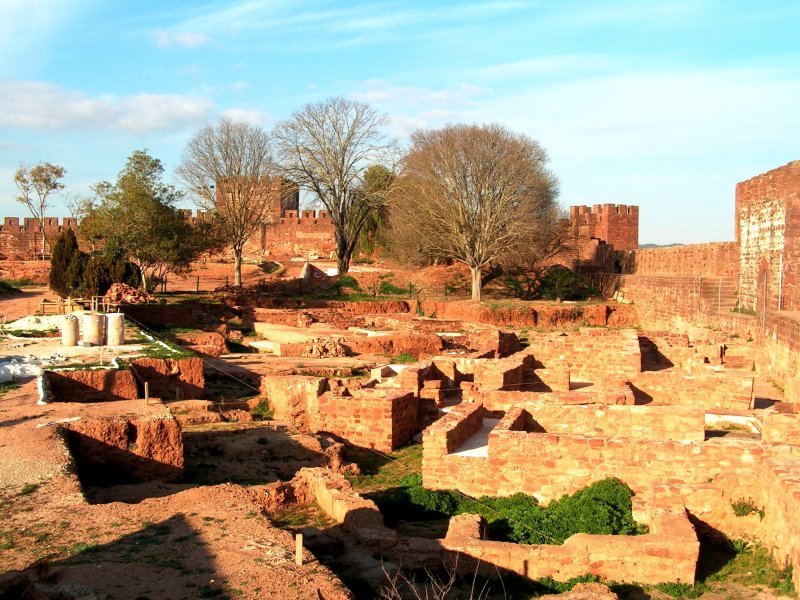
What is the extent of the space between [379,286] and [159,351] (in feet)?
69.1

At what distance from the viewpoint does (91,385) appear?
13.0m

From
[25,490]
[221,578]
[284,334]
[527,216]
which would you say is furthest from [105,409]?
[527,216]

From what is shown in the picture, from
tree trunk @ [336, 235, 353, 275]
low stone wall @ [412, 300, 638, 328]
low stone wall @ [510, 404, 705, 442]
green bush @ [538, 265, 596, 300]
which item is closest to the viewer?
low stone wall @ [510, 404, 705, 442]

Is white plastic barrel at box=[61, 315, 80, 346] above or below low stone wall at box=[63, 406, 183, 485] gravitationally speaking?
above

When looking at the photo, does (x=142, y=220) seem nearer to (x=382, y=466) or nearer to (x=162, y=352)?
(x=162, y=352)

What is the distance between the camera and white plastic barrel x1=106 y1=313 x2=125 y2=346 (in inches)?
653

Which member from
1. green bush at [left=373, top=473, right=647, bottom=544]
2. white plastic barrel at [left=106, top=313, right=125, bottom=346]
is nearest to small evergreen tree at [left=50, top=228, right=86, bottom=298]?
white plastic barrel at [left=106, top=313, right=125, bottom=346]

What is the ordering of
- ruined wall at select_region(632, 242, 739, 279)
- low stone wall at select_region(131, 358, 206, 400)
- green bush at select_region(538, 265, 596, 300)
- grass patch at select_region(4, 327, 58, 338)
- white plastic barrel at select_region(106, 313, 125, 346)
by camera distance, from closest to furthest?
Result: low stone wall at select_region(131, 358, 206, 400) → white plastic barrel at select_region(106, 313, 125, 346) → grass patch at select_region(4, 327, 58, 338) → ruined wall at select_region(632, 242, 739, 279) → green bush at select_region(538, 265, 596, 300)

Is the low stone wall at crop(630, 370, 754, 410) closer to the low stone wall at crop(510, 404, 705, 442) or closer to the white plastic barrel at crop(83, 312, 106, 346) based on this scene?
the low stone wall at crop(510, 404, 705, 442)

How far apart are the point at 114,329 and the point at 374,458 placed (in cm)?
785

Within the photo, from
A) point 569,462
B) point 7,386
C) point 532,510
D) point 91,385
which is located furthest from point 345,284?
point 532,510

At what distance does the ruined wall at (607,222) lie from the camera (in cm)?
4588

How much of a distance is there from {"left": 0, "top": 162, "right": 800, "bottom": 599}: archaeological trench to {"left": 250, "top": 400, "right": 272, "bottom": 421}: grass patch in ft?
0.25

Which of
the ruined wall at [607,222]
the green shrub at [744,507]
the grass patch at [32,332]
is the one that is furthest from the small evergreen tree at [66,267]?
the ruined wall at [607,222]
